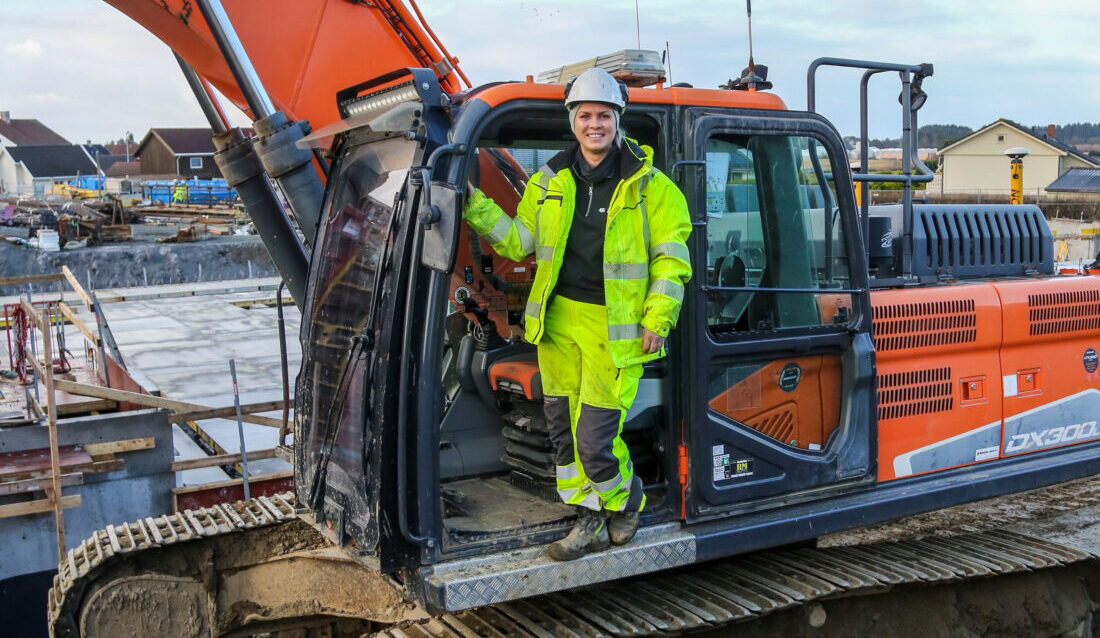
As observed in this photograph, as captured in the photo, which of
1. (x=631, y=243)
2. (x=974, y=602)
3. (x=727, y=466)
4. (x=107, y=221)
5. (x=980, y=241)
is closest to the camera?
(x=631, y=243)

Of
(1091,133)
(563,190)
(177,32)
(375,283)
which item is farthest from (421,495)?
(1091,133)

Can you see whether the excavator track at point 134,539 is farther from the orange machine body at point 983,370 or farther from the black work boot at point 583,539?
the orange machine body at point 983,370

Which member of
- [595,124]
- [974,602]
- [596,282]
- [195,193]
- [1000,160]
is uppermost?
[195,193]

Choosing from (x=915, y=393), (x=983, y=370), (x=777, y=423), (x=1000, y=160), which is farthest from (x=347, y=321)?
(x=1000, y=160)

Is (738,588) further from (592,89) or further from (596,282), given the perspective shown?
(592,89)

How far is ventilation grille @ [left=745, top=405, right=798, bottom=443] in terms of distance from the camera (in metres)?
4.37

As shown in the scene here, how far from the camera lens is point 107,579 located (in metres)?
4.62

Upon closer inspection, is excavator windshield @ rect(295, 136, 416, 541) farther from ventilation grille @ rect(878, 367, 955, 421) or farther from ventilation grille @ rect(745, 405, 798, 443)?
ventilation grille @ rect(878, 367, 955, 421)

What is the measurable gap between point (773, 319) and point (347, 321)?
1789 millimetres

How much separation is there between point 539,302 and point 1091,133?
2615 inches

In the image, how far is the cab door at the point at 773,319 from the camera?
4.10m

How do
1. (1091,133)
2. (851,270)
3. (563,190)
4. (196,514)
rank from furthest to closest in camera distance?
1. (1091,133)
2. (196,514)
3. (851,270)
4. (563,190)

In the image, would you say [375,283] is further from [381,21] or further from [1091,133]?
[1091,133]

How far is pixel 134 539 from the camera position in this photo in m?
4.77
